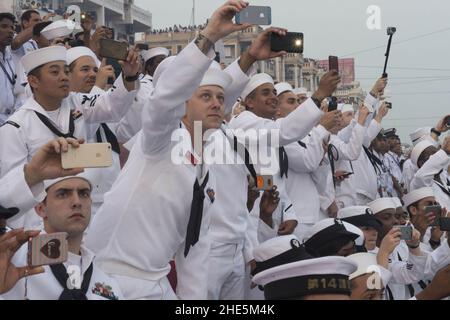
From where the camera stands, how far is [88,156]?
335 centimetres

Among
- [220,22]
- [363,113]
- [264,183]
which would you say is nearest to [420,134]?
[363,113]

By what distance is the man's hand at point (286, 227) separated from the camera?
19.5 ft

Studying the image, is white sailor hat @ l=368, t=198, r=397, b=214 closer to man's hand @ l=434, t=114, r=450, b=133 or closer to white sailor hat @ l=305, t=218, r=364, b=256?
white sailor hat @ l=305, t=218, r=364, b=256

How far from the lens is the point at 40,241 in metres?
3.22

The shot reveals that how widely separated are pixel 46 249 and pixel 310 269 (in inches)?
42.0

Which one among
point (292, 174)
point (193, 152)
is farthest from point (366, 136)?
point (193, 152)

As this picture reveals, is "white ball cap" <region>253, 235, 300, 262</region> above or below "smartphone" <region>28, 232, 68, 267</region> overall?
below

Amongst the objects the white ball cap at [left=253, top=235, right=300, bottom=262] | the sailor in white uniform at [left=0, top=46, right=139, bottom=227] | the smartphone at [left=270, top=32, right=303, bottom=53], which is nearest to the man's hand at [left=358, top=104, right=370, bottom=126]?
the sailor in white uniform at [left=0, top=46, right=139, bottom=227]

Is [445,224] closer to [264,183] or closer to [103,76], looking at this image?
[264,183]

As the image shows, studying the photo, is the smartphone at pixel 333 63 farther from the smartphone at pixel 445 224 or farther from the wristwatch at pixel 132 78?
the wristwatch at pixel 132 78

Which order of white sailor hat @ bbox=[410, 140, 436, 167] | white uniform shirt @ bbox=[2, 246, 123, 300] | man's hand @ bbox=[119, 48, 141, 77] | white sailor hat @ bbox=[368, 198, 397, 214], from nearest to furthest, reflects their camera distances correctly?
white uniform shirt @ bbox=[2, 246, 123, 300] < man's hand @ bbox=[119, 48, 141, 77] < white sailor hat @ bbox=[368, 198, 397, 214] < white sailor hat @ bbox=[410, 140, 436, 167]

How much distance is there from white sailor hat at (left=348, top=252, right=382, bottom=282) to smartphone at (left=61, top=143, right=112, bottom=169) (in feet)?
5.79

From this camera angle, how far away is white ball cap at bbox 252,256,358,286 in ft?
10.0
